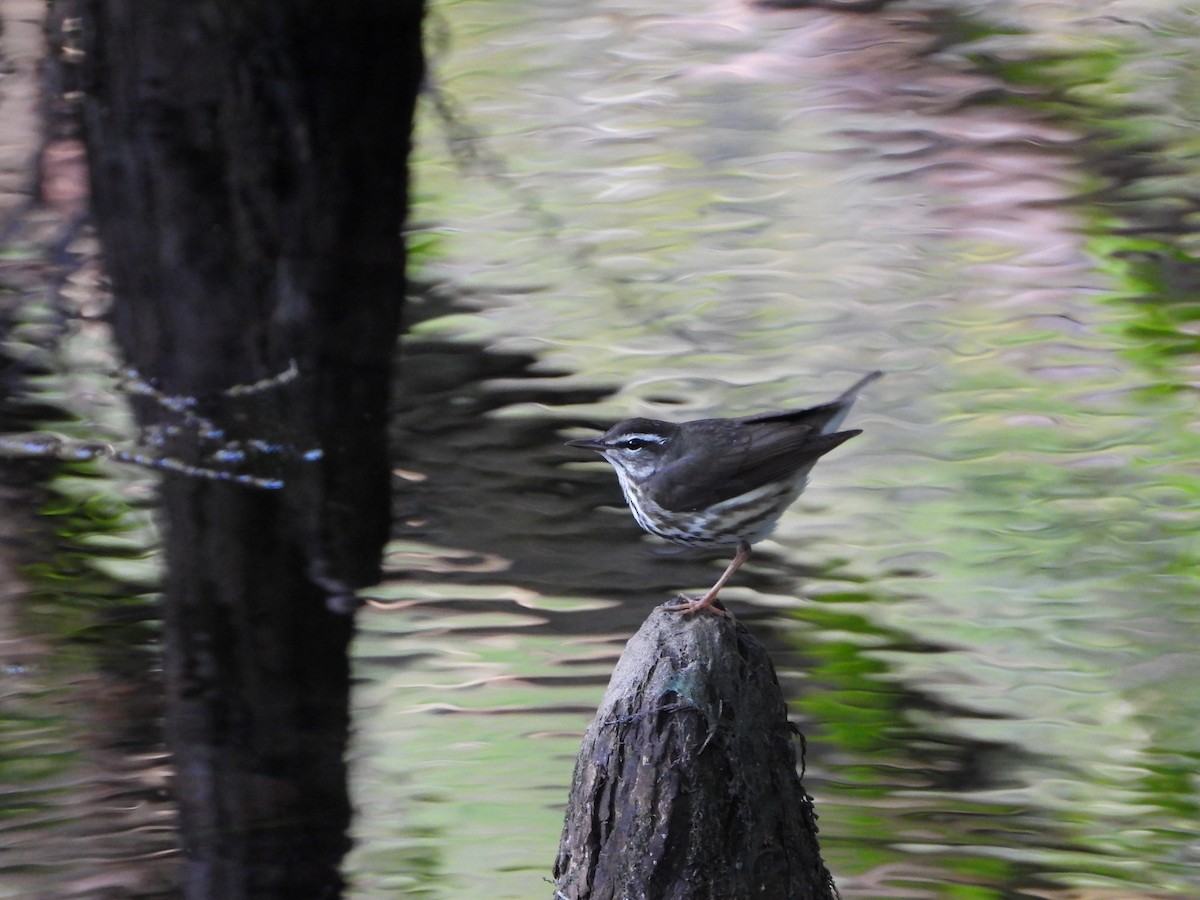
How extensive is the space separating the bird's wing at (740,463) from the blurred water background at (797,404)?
1.70m

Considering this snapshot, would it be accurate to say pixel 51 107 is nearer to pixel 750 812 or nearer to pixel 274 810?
pixel 274 810

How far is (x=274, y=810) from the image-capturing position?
2.98 meters

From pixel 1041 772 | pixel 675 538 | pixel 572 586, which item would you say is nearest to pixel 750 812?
pixel 675 538

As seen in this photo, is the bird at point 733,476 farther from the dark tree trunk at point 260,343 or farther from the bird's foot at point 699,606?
the dark tree trunk at point 260,343

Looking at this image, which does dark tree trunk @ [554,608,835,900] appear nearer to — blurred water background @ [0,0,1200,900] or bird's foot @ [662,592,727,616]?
bird's foot @ [662,592,727,616]

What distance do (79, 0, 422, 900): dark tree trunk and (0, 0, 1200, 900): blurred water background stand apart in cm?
52

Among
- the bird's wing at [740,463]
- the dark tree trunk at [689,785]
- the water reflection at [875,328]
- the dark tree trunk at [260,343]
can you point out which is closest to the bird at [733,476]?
the bird's wing at [740,463]

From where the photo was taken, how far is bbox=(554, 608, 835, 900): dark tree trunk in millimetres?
1532

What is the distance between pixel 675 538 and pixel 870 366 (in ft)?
10.5

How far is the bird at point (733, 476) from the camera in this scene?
1963 millimetres

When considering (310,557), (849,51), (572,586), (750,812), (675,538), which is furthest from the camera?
(849,51)

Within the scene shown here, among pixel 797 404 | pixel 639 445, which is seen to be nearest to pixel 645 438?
pixel 639 445

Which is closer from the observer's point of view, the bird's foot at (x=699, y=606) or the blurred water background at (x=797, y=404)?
the bird's foot at (x=699, y=606)

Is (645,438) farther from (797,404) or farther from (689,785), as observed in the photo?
(797,404)
